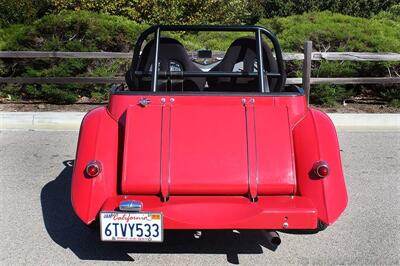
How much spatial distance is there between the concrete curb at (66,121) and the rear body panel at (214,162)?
211 inches

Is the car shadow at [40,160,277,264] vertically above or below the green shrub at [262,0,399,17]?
above

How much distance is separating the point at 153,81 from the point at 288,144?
1.26 m

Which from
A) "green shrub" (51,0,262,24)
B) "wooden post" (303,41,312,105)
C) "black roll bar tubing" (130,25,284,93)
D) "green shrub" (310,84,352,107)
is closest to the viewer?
"black roll bar tubing" (130,25,284,93)

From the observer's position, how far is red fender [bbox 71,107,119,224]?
3801 millimetres

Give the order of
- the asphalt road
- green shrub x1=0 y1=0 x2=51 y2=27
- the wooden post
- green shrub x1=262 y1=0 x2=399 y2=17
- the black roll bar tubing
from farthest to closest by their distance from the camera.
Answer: green shrub x1=262 y1=0 x2=399 y2=17, green shrub x1=0 y1=0 x2=51 y2=27, the wooden post, the black roll bar tubing, the asphalt road

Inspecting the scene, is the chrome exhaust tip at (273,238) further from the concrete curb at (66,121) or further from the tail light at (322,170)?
the concrete curb at (66,121)

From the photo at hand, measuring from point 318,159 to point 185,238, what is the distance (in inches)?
51.1

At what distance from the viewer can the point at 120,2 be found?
14.1m

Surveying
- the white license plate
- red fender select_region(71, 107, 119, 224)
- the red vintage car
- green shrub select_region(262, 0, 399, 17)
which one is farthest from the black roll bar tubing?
green shrub select_region(262, 0, 399, 17)

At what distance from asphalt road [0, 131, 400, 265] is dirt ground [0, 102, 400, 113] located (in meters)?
3.78

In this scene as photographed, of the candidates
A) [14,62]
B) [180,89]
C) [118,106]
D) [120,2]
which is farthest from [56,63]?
[118,106]

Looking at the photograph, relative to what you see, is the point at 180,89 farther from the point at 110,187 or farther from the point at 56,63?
the point at 56,63

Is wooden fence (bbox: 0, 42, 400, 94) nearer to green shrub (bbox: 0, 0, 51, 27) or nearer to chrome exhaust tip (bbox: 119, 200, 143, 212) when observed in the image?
green shrub (bbox: 0, 0, 51, 27)

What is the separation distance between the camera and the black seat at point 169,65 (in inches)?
201
